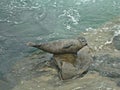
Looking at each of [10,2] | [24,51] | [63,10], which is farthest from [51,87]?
[10,2]

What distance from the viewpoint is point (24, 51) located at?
11789 mm

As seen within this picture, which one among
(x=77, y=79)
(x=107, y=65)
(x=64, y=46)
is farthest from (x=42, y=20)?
(x=77, y=79)

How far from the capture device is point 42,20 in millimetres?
15367

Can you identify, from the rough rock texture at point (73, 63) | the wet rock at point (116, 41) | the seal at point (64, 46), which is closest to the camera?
the rough rock texture at point (73, 63)

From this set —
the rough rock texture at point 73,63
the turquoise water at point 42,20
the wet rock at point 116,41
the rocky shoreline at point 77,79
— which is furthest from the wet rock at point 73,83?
the wet rock at point 116,41

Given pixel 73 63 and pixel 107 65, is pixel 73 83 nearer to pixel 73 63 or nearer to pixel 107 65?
pixel 73 63

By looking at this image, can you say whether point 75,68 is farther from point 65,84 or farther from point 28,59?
point 28,59

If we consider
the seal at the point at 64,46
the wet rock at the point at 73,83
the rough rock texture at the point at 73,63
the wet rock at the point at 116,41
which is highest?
the seal at the point at 64,46

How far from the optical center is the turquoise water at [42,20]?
12.2m

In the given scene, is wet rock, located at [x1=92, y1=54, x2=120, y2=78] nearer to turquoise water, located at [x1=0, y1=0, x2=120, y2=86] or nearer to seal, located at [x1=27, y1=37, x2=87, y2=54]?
seal, located at [x1=27, y1=37, x2=87, y2=54]

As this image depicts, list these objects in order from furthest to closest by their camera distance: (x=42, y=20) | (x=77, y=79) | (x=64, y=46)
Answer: (x=42, y=20) < (x=64, y=46) < (x=77, y=79)

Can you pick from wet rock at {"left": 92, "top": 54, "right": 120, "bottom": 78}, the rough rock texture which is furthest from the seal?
wet rock at {"left": 92, "top": 54, "right": 120, "bottom": 78}

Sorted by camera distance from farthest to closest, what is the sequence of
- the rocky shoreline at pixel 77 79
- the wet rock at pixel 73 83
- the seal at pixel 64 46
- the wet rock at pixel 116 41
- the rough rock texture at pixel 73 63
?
the wet rock at pixel 116 41 < the seal at pixel 64 46 < the rough rock texture at pixel 73 63 < the rocky shoreline at pixel 77 79 < the wet rock at pixel 73 83

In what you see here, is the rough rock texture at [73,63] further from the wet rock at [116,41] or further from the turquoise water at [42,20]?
the turquoise water at [42,20]
